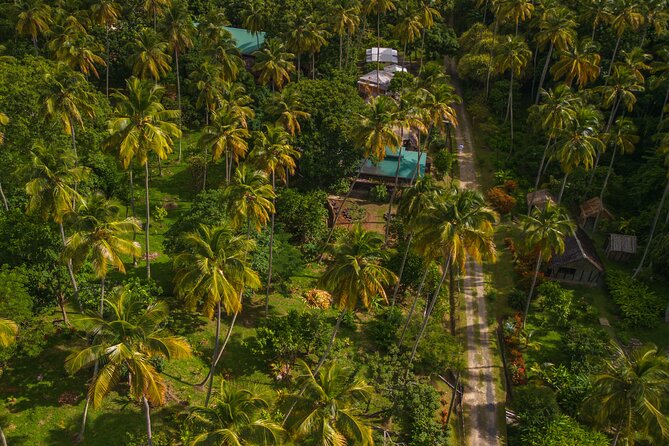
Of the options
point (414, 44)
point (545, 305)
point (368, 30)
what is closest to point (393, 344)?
point (545, 305)

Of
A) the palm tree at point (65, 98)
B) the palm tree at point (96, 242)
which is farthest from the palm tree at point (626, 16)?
the palm tree at point (96, 242)

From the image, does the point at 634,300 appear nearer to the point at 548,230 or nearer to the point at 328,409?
the point at 548,230

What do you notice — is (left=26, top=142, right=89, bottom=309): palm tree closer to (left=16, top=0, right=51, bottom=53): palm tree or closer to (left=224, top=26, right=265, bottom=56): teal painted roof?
(left=16, top=0, right=51, bottom=53): palm tree

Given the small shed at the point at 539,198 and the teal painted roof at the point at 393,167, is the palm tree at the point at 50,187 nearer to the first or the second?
the teal painted roof at the point at 393,167

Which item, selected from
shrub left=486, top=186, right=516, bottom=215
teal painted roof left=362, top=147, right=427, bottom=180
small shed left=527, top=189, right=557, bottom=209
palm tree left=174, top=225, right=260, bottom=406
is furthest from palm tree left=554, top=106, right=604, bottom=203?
palm tree left=174, top=225, right=260, bottom=406

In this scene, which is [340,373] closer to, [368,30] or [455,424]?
[455,424]

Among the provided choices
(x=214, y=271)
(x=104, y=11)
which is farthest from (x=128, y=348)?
(x=104, y=11)
